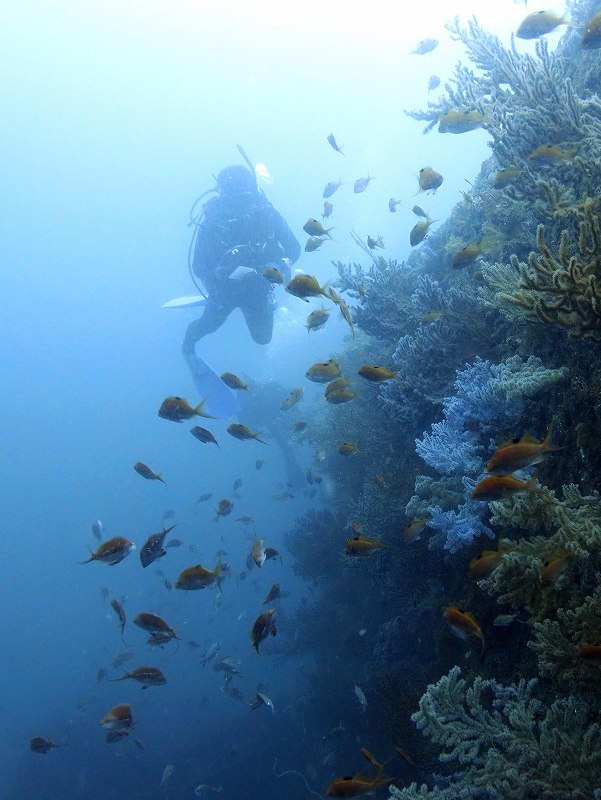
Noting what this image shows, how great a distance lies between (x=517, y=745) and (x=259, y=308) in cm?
1123

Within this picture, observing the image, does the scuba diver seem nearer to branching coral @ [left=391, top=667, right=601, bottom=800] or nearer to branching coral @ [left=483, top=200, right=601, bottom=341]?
branching coral @ [left=483, top=200, right=601, bottom=341]

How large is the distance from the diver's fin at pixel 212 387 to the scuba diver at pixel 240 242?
1987 mm

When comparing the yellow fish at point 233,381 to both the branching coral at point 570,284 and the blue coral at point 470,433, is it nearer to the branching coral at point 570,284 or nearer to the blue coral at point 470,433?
the blue coral at point 470,433

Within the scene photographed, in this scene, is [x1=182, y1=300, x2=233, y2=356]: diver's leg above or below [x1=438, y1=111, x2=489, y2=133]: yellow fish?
below

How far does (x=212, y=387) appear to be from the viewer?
1308 centimetres

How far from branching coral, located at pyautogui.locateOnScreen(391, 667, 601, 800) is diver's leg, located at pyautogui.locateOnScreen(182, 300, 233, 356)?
36.9ft

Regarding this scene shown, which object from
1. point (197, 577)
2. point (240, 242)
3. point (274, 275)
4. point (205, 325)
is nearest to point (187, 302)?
point (205, 325)

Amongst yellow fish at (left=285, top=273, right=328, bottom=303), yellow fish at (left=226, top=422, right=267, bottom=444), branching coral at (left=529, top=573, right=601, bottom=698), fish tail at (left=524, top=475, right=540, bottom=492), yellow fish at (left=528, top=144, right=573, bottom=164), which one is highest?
yellow fish at (left=528, top=144, right=573, bottom=164)

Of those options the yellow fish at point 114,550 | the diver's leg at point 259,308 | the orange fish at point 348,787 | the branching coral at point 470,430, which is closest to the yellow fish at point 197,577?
the yellow fish at point 114,550

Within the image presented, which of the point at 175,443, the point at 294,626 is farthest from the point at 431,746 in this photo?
the point at 175,443

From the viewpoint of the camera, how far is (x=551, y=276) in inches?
109

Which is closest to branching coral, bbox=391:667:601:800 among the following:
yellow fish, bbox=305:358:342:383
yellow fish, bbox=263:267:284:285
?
yellow fish, bbox=305:358:342:383

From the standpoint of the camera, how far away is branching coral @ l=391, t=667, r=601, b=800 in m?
2.13

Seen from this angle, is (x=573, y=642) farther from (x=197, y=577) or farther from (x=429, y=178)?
(x=429, y=178)
